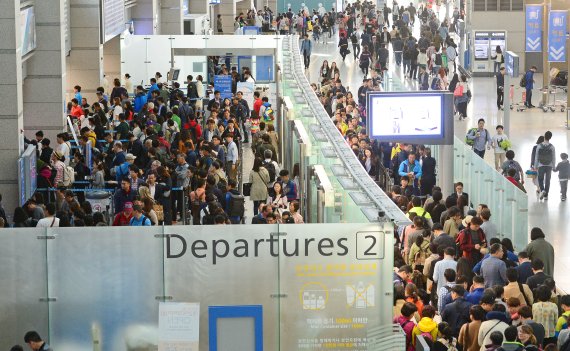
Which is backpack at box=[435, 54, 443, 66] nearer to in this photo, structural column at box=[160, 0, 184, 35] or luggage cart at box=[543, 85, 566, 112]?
luggage cart at box=[543, 85, 566, 112]

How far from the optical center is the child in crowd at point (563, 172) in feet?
76.5

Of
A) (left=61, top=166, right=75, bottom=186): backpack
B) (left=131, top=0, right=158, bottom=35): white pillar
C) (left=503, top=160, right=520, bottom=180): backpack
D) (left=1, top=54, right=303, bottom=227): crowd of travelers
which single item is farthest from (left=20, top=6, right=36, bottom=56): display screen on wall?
(left=131, top=0, right=158, bottom=35): white pillar

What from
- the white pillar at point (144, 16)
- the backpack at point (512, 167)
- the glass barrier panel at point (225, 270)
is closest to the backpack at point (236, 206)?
the backpack at point (512, 167)

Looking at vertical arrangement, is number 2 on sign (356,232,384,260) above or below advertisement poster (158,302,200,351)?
above

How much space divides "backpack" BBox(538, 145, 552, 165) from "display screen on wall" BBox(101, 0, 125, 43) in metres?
12.1

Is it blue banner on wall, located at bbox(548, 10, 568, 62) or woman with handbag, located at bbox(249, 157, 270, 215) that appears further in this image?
blue banner on wall, located at bbox(548, 10, 568, 62)

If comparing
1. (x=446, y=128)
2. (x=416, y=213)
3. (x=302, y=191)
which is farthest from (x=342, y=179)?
(x=446, y=128)

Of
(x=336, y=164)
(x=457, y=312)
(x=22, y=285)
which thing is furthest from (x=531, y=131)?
(x=22, y=285)

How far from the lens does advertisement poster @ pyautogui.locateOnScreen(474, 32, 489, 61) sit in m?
43.5

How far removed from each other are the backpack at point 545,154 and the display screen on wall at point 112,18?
12129mm

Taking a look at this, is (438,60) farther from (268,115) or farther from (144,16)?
(268,115)

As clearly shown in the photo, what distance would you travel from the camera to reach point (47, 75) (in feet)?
79.8

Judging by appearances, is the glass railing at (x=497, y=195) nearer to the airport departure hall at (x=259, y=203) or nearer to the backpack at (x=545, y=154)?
the airport departure hall at (x=259, y=203)

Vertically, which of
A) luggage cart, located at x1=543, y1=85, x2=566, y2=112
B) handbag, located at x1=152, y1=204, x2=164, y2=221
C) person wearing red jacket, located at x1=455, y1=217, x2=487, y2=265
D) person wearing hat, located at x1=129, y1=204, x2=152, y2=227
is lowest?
person wearing red jacket, located at x1=455, y1=217, x2=487, y2=265
